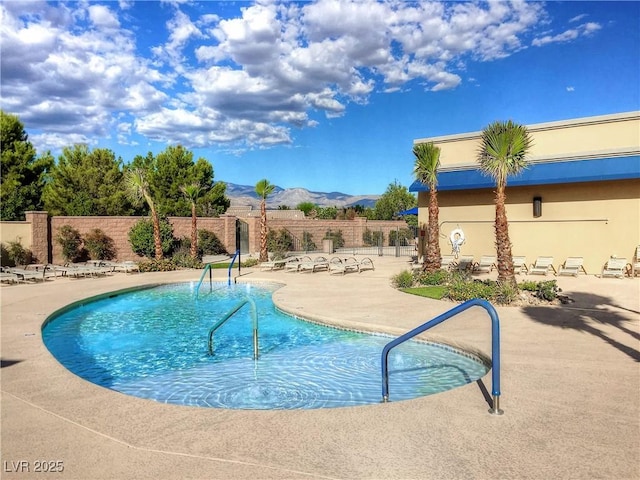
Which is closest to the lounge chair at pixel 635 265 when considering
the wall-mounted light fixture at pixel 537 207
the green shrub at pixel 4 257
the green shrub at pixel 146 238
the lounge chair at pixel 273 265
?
the wall-mounted light fixture at pixel 537 207

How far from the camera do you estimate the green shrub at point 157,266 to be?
874 inches

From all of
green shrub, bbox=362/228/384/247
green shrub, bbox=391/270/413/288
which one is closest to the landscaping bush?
green shrub, bbox=391/270/413/288

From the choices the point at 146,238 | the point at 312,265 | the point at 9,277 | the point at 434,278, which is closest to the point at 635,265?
the point at 434,278

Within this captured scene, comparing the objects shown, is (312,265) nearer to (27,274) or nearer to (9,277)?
(27,274)

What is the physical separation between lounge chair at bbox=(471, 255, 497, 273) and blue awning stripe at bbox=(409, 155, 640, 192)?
302 centimetres

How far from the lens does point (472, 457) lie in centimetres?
436

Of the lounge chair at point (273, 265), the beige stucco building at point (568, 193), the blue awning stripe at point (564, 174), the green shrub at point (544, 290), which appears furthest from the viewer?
the lounge chair at point (273, 265)

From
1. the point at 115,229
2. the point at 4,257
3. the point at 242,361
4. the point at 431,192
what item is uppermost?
the point at 431,192

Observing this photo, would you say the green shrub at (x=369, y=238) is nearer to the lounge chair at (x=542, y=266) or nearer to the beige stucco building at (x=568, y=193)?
the beige stucco building at (x=568, y=193)

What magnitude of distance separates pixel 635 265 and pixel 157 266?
19454 mm

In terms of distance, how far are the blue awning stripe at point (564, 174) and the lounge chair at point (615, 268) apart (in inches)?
116

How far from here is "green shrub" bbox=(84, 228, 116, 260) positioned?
25.7 meters

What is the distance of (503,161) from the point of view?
44.7 feet

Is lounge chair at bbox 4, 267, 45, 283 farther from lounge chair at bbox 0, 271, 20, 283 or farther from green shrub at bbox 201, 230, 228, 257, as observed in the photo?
green shrub at bbox 201, 230, 228, 257
